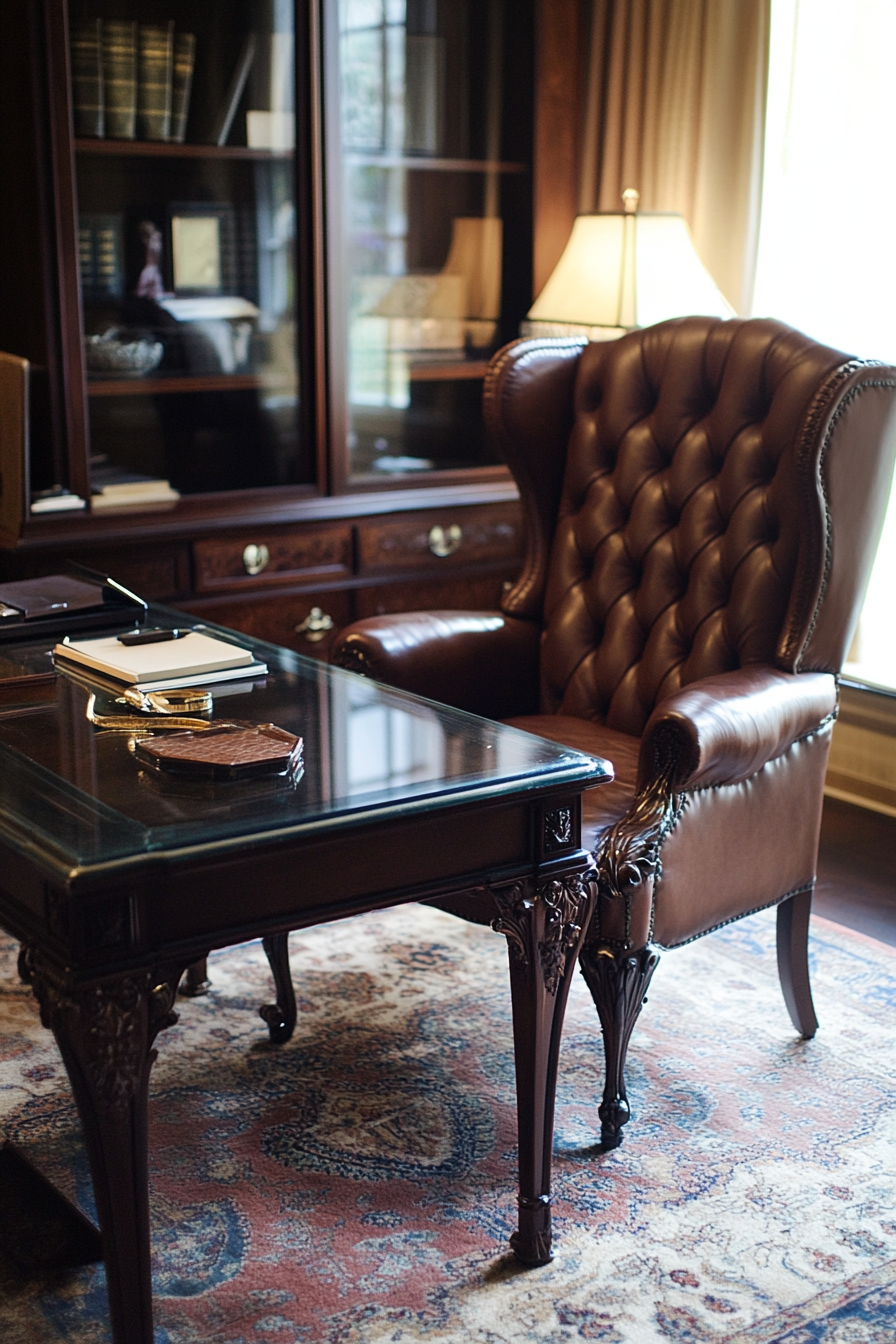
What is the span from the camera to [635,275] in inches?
131

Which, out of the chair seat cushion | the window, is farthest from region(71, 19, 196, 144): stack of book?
the chair seat cushion

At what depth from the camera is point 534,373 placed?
2871 mm

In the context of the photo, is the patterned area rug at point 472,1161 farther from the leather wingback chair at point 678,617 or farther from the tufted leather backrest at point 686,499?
the tufted leather backrest at point 686,499

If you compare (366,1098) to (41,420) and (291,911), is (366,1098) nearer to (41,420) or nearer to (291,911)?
(291,911)

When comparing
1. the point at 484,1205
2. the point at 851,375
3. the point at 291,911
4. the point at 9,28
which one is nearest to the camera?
the point at 291,911

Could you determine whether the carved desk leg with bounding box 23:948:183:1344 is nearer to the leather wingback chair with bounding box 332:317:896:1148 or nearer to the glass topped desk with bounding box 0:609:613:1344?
the glass topped desk with bounding box 0:609:613:1344

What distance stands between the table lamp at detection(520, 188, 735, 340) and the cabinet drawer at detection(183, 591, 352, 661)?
3.14 feet

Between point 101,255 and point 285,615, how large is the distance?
3.24ft

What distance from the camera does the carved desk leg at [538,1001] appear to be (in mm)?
1813

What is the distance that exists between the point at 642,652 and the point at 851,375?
2.22ft

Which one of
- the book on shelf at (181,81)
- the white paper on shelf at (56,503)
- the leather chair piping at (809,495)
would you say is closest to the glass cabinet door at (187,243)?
the book on shelf at (181,81)

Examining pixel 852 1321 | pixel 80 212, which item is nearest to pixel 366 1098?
pixel 852 1321

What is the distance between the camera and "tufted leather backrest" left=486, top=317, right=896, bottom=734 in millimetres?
2400

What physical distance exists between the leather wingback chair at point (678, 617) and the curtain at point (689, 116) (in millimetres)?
1249
